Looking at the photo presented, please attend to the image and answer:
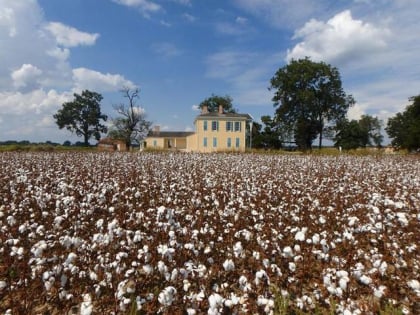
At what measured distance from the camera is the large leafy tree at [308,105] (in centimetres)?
5488

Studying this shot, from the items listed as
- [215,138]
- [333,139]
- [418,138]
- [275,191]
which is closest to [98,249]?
[275,191]

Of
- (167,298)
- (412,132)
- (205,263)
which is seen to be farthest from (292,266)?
(412,132)

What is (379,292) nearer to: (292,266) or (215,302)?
(292,266)

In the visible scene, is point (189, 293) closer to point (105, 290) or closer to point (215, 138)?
point (105, 290)

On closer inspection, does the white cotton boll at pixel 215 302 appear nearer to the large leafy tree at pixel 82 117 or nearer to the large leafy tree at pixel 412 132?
the large leafy tree at pixel 412 132

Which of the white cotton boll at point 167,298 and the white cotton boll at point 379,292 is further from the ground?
the white cotton boll at point 167,298

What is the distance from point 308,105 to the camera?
54.1m

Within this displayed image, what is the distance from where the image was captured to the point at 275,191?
26.0ft

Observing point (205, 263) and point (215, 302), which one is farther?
point (205, 263)

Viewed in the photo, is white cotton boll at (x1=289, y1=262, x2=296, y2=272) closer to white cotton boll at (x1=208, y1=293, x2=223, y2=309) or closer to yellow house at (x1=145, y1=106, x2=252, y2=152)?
white cotton boll at (x1=208, y1=293, x2=223, y2=309)

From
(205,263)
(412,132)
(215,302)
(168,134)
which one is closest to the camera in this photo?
(215,302)

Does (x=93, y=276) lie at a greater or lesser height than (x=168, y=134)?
lesser

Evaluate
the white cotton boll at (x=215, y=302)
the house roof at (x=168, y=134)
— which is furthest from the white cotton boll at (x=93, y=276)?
the house roof at (x=168, y=134)

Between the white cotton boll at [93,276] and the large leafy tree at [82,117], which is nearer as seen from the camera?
the white cotton boll at [93,276]
